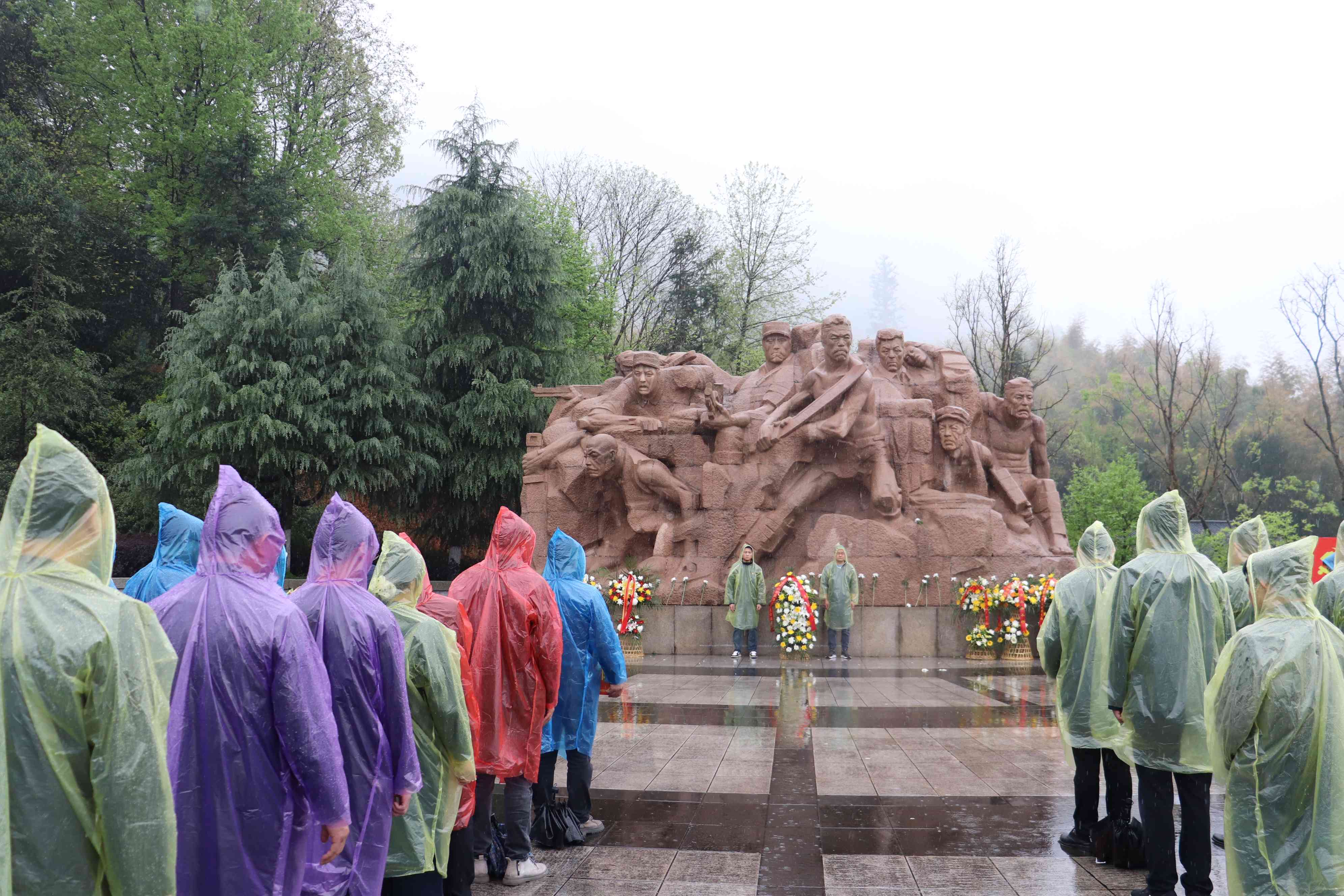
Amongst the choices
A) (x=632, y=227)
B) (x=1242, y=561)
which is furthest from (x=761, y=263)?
(x=1242, y=561)

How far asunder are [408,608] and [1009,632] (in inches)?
499

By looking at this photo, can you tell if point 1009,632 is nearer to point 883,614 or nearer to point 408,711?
point 883,614

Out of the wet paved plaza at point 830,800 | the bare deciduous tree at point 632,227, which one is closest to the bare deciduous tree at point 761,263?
the bare deciduous tree at point 632,227

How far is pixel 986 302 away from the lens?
37531mm

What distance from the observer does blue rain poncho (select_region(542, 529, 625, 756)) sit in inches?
226

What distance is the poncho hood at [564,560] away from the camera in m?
6.02

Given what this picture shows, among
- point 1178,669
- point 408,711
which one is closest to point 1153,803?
point 1178,669

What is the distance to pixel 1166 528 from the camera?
4918mm

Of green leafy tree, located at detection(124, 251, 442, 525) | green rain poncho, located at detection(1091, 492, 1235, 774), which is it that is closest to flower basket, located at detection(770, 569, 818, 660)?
green rain poncho, located at detection(1091, 492, 1235, 774)

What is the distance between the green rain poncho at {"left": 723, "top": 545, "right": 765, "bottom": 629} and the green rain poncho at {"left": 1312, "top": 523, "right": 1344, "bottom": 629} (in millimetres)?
9514

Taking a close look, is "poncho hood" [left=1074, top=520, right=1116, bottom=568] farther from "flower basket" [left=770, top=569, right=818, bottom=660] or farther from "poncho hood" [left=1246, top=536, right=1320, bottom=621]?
"flower basket" [left=770, top=569, right=818, bottom=660]

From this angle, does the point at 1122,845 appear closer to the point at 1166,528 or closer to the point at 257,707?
the point at 1166,528

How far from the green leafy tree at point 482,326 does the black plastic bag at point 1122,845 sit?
19849 millimetres

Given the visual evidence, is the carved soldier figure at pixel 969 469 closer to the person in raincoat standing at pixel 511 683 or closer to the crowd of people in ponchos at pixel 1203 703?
the crowd of people in ponchos at pixel 1203 703
